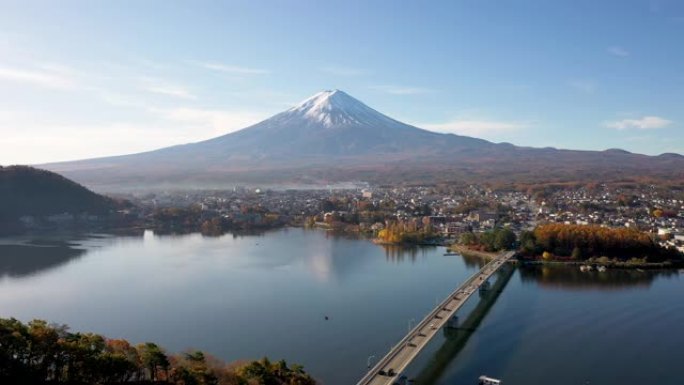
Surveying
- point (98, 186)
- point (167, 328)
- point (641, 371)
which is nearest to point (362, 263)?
point (167, 328)

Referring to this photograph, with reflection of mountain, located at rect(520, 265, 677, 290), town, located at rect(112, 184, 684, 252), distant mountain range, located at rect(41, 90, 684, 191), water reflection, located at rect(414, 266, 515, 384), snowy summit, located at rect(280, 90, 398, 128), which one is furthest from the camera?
snowy summit, located at rect(280, 90, 398, 128)

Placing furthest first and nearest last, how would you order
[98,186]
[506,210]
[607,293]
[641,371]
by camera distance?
1. [98,186]
2. [506,210]
3. [607,293]
4. [641,371]

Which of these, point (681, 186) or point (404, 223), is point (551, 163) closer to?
point (681, 186)

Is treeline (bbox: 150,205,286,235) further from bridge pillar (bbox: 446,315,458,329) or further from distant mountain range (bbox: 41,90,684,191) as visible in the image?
distant mountain range (bbox: 41,90,684,191)

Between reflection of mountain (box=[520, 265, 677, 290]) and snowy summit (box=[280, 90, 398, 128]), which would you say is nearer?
reflection of mountain (box=[520, 265, 677, 290])

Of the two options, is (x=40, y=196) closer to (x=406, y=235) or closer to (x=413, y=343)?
(x=406, y=235)

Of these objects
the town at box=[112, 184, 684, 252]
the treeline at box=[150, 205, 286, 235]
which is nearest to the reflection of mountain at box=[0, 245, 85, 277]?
the treeline at box=[150, 205, 286, 235]
